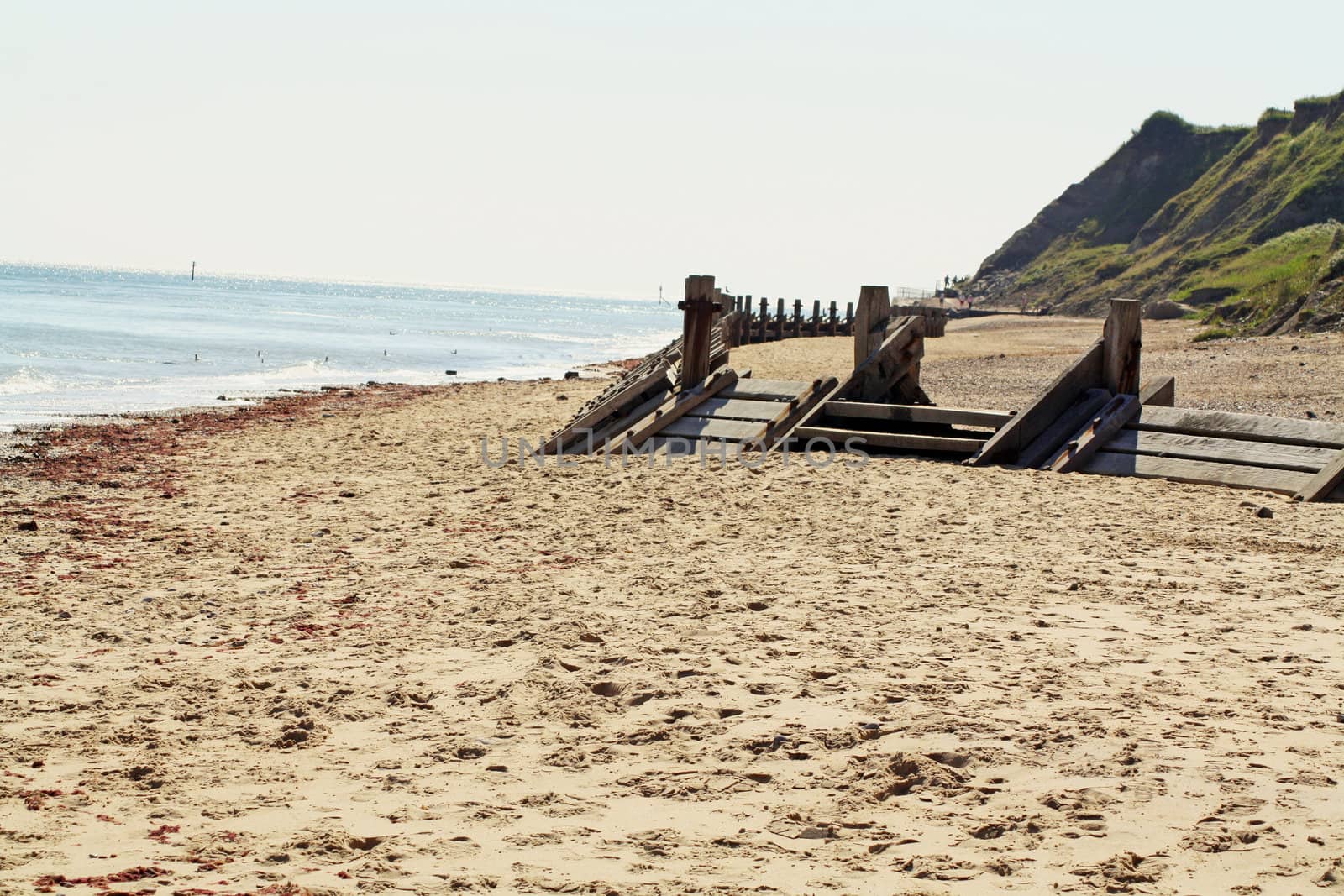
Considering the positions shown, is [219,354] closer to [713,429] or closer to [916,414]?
[713,429]

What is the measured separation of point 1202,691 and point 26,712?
430 centimetres

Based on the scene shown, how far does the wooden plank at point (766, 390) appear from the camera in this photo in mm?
11866

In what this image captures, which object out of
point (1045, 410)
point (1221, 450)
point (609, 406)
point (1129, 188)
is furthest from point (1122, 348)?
point (1129, 188)

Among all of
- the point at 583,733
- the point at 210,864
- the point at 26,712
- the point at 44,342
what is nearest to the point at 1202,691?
the point at 583,733

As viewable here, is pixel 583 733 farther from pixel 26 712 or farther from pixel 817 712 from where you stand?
pixel 26 712

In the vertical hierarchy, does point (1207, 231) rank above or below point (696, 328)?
above

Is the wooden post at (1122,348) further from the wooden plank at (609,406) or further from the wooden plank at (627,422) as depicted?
the wooden plank at (609,406)

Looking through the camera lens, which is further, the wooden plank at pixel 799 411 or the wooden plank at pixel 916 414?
the wooden plank at pixel 799 411

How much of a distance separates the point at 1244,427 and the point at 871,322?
3.63 m

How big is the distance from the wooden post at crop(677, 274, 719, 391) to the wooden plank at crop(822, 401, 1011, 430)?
5.12ft

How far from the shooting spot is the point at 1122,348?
10.3 meters

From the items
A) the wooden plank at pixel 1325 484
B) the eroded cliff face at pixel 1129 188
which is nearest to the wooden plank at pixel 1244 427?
the wooden plank at pixel 1325 484

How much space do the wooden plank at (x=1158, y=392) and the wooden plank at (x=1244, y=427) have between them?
0.99 feet

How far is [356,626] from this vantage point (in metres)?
5.59
